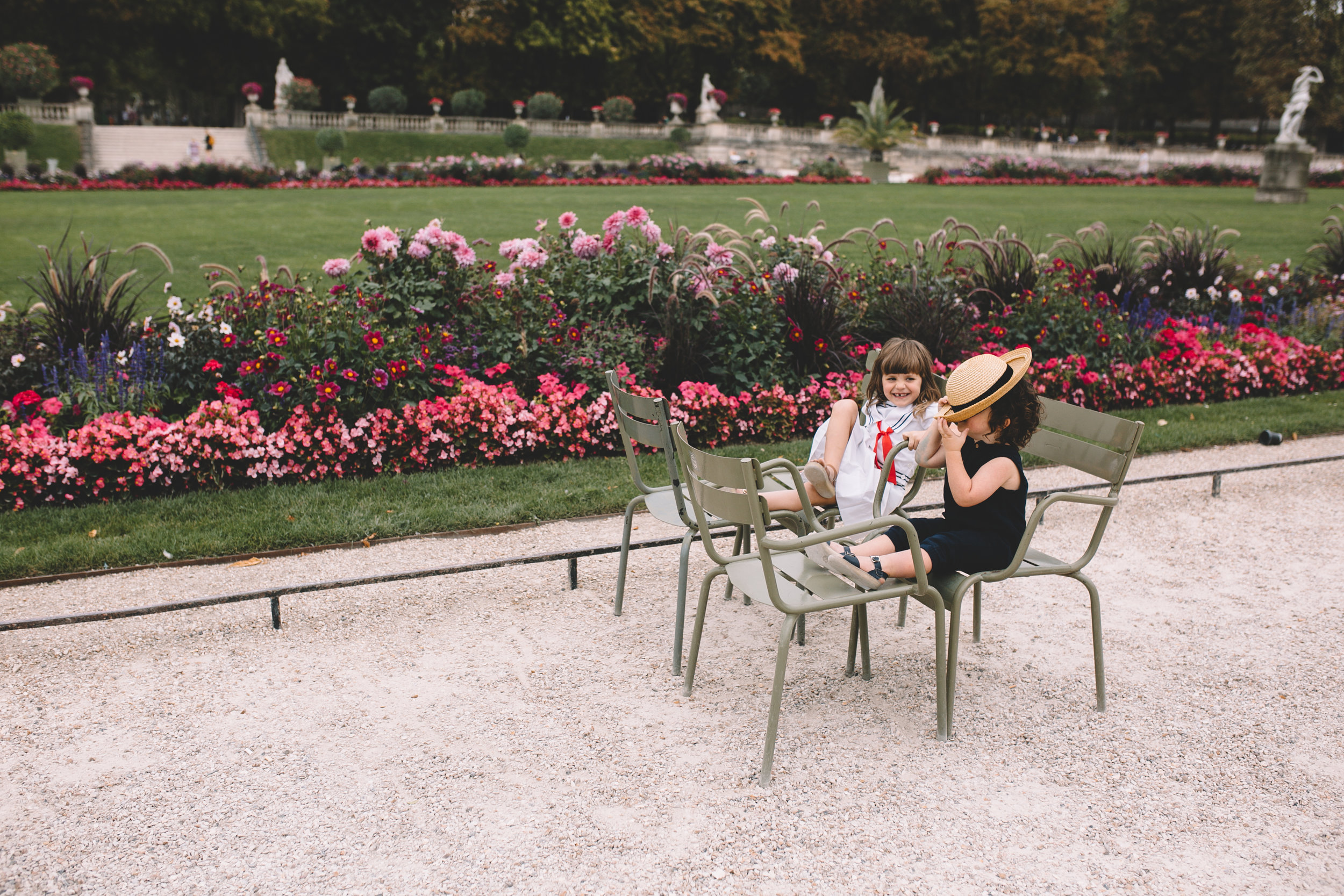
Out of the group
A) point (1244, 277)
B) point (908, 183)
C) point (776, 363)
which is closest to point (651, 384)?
point (776, 363)

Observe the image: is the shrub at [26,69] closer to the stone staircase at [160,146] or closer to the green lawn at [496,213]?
the stone staircase at [160,146]

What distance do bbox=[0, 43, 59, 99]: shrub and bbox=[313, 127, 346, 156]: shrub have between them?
962cm

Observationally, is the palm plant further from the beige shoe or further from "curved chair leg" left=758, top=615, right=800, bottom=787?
"curved chair leg" left=758, top=615, right=800, bottom=787

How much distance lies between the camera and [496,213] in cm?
1936

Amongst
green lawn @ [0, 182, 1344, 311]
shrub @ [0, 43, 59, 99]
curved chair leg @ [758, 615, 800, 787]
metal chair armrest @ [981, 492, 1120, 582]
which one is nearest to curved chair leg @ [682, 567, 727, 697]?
curved chair leg @ [758, 615, 800, 787]

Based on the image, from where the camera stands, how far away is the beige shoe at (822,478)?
13.7 ft

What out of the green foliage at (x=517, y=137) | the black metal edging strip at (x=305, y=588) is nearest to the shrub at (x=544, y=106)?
the green foliage at (x=517, y=137)

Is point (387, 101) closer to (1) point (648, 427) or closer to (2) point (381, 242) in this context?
(2) point (381, 242)

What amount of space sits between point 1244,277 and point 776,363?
6622mm

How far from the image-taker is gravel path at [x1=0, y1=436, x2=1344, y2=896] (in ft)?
8.87

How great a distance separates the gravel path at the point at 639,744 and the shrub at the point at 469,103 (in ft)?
133

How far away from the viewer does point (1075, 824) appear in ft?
9.46

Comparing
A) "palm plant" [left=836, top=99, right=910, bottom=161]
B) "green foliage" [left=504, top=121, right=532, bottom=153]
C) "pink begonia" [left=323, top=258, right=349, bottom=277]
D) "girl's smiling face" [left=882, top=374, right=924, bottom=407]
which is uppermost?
"palm plant" [left=836, top=99, right=910, bottom=161]

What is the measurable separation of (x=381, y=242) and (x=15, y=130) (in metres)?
28.4
